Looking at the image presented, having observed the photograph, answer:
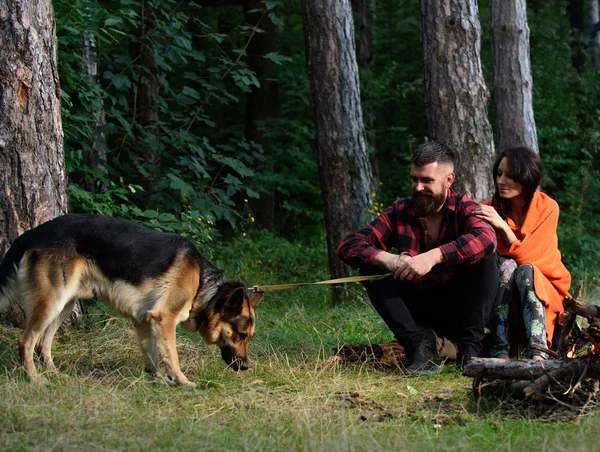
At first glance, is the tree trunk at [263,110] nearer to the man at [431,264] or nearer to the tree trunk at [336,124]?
the tree trunk at [336,124]

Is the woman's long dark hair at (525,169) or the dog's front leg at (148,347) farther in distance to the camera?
the woman's long dark hair at (525,169)

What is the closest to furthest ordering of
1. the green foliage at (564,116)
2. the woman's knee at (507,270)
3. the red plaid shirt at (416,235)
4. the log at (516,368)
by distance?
1. the log at (516,368)
2. the red plaid shirt at (416,235)
3. the woman's knee at (507,270)
4. the green foliage at (564,116)

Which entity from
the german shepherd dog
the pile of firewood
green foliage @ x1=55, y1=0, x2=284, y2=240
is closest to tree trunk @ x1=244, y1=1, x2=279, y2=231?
green foliage @ x1=55, y1=0, x2=284, y2=240

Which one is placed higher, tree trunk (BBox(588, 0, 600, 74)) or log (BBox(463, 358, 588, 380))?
tree trunk (BBox(588, 0, 600, 74))

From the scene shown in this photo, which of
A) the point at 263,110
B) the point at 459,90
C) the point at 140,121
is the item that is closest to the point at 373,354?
the point at 459,90

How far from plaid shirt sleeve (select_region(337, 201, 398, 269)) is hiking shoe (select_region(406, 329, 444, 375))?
A: 723 millimetres

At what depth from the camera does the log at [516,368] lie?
429 centimetres

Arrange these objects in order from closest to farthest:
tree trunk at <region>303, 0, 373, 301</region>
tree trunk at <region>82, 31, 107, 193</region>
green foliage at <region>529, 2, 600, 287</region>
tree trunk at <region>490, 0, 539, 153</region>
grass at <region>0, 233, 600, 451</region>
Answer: grass at <region>0, 233, 600, 451</region>, tree trunk at <region>82, 31, 107, 193</region>, tree trunk at <region>303, 0, 373, 301</region>, tree trunk at <region>490, 0, 539, 153</region>, green foliage at <region>529, 2, 600, 287</region>

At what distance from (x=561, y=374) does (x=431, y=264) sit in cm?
123

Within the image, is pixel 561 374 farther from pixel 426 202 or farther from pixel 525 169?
pixel 525 169

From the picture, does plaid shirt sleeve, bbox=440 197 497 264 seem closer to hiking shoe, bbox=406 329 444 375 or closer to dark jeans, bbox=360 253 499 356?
dark jeans, bbox=360 253 499 356

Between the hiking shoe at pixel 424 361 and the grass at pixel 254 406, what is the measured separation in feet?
0.30

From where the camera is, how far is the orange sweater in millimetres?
5410

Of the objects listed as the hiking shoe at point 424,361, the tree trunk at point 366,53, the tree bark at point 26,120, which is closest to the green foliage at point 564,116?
the tree trunk at point 366,53
